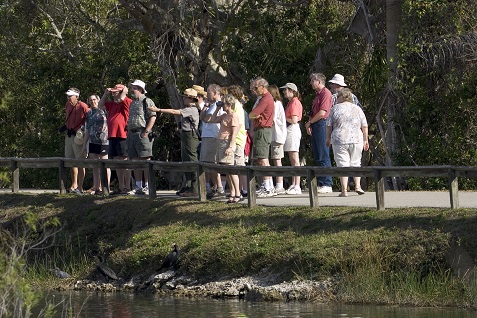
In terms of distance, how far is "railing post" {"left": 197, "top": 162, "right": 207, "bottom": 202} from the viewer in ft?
62.4

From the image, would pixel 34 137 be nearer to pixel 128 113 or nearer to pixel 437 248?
pixel 128 113

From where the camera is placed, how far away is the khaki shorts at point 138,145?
20797mm

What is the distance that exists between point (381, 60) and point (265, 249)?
31.7ft

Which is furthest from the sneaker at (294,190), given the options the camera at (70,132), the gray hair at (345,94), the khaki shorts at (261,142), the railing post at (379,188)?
the camera at (70,132)

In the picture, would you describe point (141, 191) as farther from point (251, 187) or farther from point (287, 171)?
point (287, 171)

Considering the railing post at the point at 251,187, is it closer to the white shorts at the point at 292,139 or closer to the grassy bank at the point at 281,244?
the grassy bank at the point at 281,244

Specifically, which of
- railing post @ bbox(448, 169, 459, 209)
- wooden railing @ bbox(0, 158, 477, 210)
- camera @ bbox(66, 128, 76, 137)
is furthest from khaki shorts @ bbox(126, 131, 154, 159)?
railing post @ bbox(448, 169, 459, 209)

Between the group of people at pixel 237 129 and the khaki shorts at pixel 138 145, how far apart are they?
0.05 ft

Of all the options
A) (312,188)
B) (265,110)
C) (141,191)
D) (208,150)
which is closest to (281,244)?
(312,188)

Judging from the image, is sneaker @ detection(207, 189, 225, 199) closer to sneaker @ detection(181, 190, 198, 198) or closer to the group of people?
the group of people

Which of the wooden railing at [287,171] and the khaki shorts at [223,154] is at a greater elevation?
the khaki shorts at [223,154]

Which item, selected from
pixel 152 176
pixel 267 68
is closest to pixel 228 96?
pixel 152 176

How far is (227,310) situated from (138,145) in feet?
20.8

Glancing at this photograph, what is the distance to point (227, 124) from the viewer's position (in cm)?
1864
